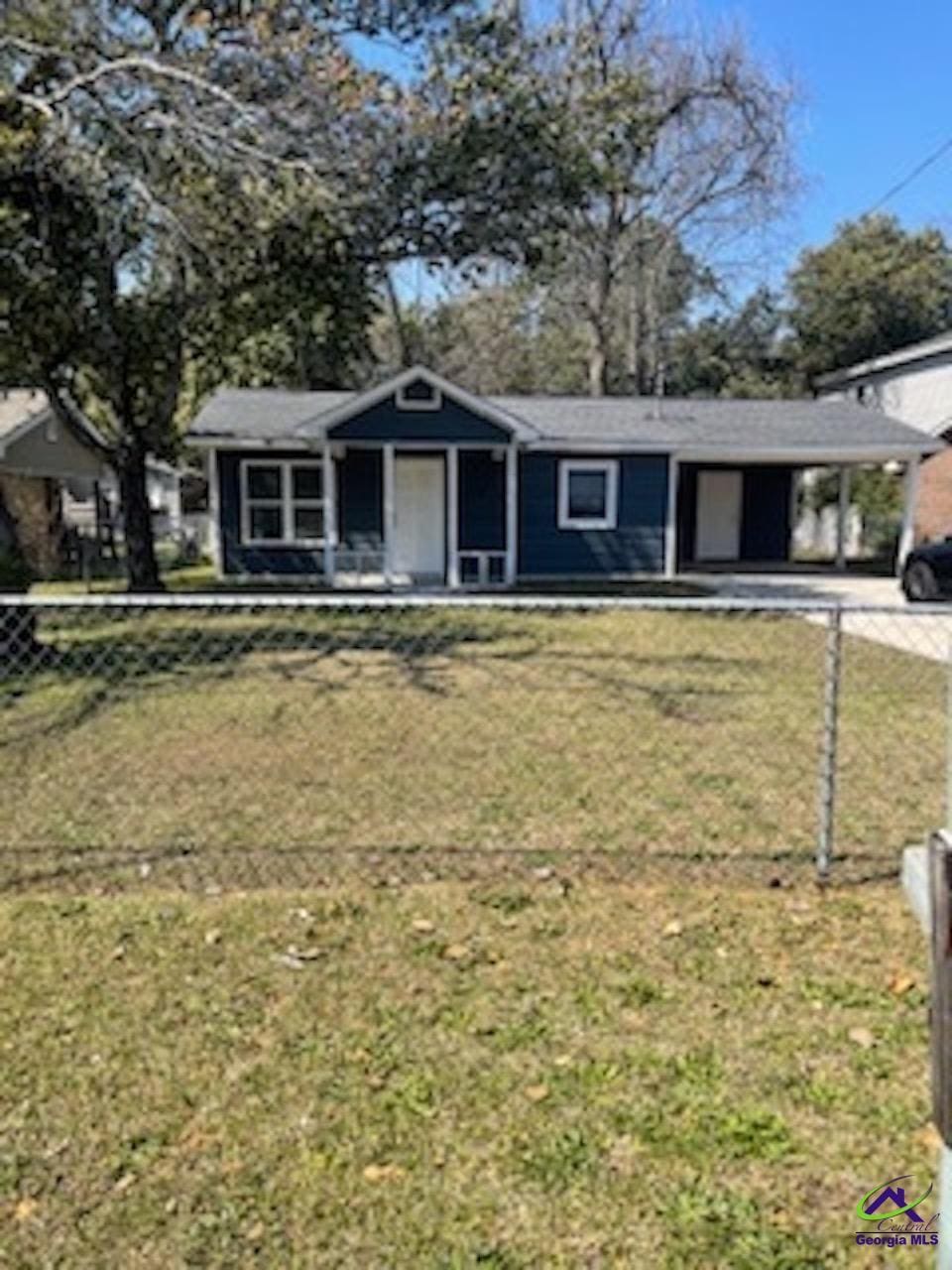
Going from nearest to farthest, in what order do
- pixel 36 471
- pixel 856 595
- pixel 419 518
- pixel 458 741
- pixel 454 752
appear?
1. pixel 454 752
2. pixel 458 741
3. pixel 856 595
4. pixel 419 518
5. pixel 36 471

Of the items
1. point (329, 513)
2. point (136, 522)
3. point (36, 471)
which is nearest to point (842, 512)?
point (329, 513)

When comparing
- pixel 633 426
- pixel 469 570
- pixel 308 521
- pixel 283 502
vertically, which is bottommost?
pixel 469 570

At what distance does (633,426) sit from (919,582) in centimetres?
671

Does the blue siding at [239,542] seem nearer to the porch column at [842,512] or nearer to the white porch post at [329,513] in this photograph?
the white porch post at [329,513]

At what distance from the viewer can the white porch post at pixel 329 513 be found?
55.8ft

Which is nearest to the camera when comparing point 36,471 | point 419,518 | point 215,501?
point 215,501

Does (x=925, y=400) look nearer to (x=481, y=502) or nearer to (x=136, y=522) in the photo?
(x=481, y=502)

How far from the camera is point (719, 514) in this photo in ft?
74.6

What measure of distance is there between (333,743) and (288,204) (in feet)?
19.1

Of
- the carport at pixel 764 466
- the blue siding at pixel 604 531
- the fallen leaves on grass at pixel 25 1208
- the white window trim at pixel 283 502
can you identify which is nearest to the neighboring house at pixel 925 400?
the carport at pixel 764 466

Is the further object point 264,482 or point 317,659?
point 264,482

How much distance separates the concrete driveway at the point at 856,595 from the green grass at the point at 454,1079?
221 inches

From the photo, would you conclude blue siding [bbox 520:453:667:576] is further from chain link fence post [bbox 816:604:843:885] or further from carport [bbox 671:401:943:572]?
chain link fence post [bbox 816:604:843:885]

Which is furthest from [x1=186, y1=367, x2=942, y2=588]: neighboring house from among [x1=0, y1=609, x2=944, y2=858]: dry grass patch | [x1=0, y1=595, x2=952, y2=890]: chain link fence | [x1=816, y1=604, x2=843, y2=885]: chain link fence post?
[x1=816, y1=604, x2=843, y2=885]: chain link fence post
